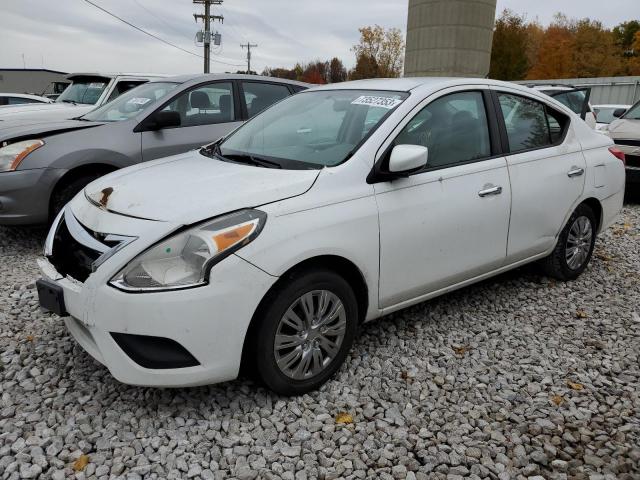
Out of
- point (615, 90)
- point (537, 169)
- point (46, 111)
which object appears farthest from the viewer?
point (615, 90)

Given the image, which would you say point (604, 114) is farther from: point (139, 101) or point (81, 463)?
point (81, 463)

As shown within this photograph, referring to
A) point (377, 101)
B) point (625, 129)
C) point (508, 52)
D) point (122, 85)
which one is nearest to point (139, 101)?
point (122, 85)

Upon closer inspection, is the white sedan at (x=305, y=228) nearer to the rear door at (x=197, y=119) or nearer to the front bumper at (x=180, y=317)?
the front bumper at (x=180, y=317)

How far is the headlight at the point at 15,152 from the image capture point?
4887 mm

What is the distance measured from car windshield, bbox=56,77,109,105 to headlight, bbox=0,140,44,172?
3.56m

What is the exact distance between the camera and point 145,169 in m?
3.35

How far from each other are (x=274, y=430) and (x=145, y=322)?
82 centimetres

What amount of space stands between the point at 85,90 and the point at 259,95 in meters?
3.77

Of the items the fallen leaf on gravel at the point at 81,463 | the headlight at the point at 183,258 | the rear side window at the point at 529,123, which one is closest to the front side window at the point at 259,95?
the rear side window at the point at 529,123

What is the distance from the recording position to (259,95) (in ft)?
21.1

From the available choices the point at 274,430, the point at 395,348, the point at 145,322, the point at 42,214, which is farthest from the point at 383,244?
→ the point at 42,214

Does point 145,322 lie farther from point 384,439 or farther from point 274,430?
point 384,439

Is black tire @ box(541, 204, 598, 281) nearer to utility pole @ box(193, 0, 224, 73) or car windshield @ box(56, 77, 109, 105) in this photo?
car windshield @ box(56, 77, 109, 105)

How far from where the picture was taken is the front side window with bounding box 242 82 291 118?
20.8 ft
